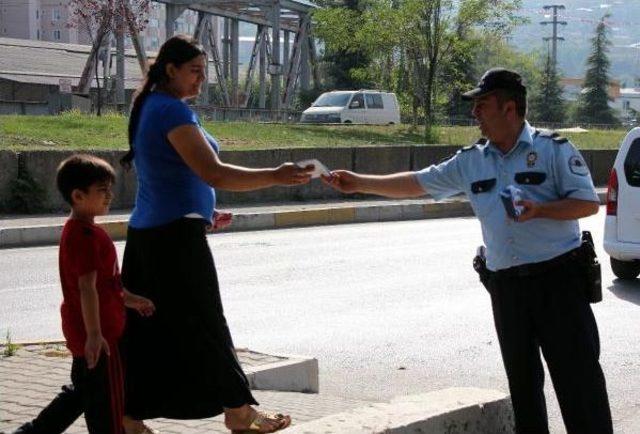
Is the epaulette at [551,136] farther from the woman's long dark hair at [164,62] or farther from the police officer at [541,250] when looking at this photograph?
the woman's long dark hair at [164,62]

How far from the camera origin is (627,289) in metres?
11.7

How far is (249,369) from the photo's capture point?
6.54 meters

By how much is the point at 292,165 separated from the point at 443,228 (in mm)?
13587

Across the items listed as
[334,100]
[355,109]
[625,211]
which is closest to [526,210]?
[625,211]

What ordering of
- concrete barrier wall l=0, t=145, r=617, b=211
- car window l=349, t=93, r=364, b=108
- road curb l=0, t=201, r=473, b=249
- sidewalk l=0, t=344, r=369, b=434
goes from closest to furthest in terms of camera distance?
sidewalk l=0, t=344, r=369, b=434, road curb l=0, t=201, r=473, b=249, concrete barrier wall l=0, t=145, r=617, b=211, car window l=349, t=93, r=364, b=108

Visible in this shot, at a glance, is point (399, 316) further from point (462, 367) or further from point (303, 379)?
point (303, 379)

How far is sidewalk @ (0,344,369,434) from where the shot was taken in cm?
550

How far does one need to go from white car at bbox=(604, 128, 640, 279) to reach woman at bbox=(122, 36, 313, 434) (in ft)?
25.2

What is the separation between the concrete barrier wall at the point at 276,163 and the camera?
1744cm

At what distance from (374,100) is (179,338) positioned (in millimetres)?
36029

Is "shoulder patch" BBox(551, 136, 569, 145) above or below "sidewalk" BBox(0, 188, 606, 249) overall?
above

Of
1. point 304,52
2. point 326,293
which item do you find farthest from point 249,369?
point 304,52

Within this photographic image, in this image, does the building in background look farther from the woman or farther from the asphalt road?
the woman

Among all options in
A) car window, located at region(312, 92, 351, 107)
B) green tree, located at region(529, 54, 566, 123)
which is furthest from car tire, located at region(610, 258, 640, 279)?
green tree, located at region(529, 54, 566, 123)
